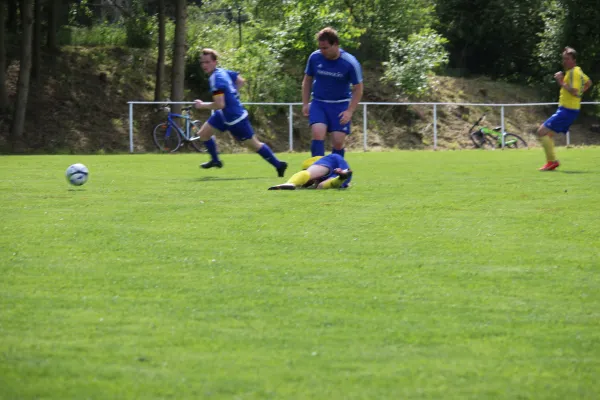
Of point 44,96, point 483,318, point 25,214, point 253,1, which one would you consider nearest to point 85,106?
point 44,96

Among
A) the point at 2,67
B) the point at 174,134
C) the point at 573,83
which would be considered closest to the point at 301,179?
the point at 573,83

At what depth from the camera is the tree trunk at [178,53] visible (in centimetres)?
2814

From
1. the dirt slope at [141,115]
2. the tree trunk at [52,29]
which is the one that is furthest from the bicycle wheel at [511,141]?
the tree trunk at [52,29]

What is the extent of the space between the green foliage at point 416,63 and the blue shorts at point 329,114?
21325 mm

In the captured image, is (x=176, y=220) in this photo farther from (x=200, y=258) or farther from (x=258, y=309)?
(x=258, y=309)

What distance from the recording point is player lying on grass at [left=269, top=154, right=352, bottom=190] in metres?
12.1

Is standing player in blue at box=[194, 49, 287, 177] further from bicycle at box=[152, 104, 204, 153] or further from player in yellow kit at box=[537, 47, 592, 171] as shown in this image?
bicycle at box=[152, 104, 204, 153]

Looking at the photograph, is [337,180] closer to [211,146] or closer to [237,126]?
[237,126]

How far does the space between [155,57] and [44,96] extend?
4856mm

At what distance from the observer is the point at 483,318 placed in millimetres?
4777

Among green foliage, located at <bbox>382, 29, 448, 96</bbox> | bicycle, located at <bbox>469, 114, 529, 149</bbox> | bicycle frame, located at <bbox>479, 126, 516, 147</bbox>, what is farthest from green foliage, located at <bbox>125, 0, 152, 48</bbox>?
bicycle frame, located at <bbox>479, 126, 516, 147</bbox>

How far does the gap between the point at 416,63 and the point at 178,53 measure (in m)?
9.85

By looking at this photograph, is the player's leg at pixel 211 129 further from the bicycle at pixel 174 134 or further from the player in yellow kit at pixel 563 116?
the bicycle at pixel 174 134

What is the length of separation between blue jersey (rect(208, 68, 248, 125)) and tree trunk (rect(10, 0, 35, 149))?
42.3ft
